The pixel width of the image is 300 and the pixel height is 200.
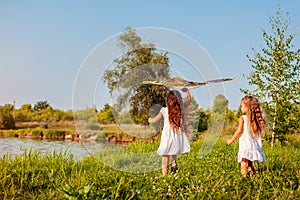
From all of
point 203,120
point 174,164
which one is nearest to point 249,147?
point 203,120

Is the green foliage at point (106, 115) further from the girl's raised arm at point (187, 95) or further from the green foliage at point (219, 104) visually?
the green foliage at point (219, 104)

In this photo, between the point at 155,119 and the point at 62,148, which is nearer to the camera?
the point at 155,119

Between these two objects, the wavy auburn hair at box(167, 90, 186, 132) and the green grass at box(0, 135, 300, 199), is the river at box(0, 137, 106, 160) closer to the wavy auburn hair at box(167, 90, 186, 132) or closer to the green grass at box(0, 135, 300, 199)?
the green grass at box(0, 135, 300, 199)

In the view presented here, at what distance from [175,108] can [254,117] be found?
4.56 feet

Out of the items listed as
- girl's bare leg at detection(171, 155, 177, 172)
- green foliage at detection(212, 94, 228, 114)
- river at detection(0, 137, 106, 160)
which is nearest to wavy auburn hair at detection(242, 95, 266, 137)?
green foliage at detection(212, 94, 228, 114)

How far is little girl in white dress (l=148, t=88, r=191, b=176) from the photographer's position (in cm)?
588

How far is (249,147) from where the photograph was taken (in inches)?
242

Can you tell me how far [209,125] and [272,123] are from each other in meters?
7.51

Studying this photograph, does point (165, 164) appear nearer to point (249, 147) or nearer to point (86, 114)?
point (249, 147)

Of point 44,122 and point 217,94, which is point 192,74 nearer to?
point 217,94

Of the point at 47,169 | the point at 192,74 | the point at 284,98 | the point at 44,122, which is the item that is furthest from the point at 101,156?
the point at 44,122

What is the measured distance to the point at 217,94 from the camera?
588 cm

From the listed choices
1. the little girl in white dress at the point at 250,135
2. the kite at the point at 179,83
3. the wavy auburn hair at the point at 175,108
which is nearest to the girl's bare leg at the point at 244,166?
the little girl in white dress at the point at 250,135

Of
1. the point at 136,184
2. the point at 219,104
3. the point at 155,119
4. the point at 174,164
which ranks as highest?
the point at 219,104
